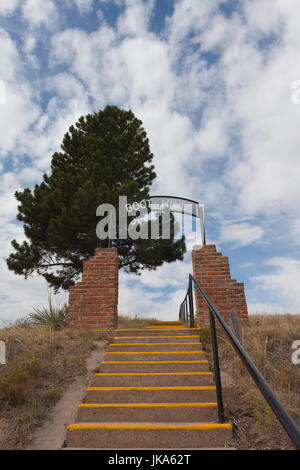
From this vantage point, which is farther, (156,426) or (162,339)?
(162,339)

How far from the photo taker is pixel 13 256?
33.1 ft

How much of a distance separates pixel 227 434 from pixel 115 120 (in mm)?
12045

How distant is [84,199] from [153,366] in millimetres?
5936

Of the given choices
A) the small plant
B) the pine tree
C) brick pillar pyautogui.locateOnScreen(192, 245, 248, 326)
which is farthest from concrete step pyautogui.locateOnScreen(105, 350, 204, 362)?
the pine tree

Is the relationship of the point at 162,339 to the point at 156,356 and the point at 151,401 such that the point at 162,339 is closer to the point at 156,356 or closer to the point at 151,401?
the point at 156,356

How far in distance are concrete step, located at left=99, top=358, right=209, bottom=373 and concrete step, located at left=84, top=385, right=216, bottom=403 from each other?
0.59 m

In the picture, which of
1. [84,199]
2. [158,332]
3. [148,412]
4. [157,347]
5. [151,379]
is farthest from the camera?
[84,199]

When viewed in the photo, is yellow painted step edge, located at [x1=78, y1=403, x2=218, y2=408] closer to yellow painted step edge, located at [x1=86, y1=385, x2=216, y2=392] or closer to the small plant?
yellow painted step edge, located at [x1=86, y1=385, x2=216, y2=392]

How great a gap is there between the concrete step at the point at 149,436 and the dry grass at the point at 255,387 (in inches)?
9.6

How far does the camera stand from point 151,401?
3.32m

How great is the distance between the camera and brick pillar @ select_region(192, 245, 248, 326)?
21.1ft

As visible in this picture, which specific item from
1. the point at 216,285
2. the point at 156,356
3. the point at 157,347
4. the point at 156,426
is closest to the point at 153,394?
the point at 156,426

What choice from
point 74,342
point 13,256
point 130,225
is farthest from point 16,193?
point 74,342
